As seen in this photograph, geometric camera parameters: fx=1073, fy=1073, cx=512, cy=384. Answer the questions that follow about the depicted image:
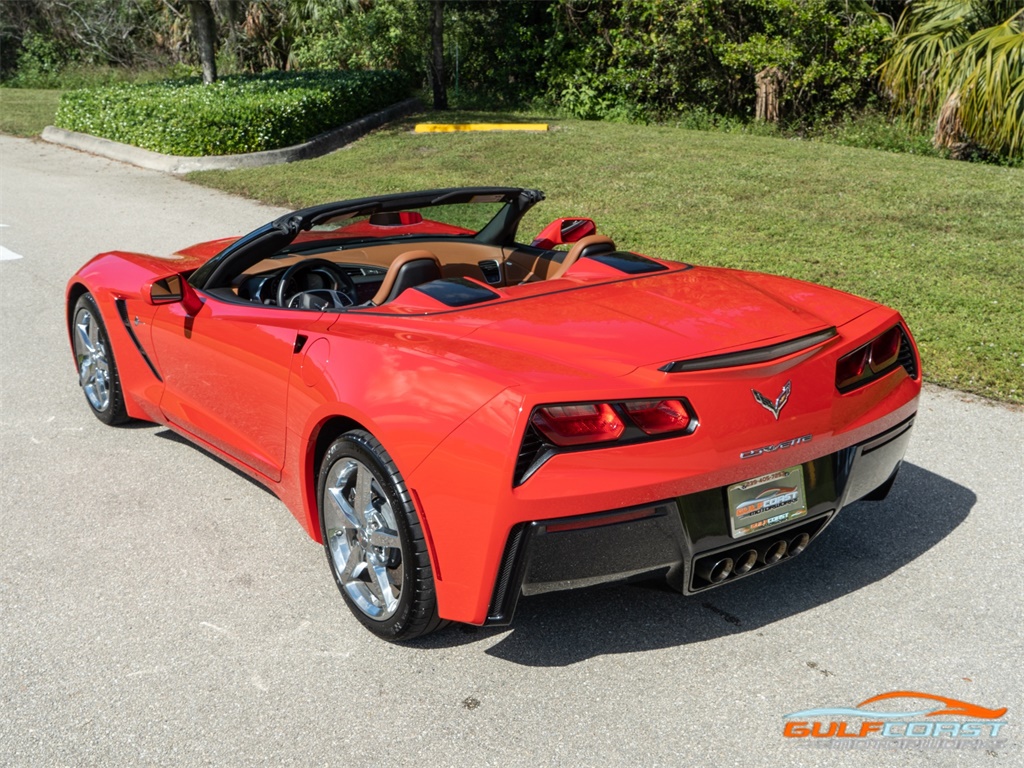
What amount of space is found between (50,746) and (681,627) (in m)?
1.99

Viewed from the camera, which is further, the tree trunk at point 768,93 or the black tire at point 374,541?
the tree trunk at point 768,93

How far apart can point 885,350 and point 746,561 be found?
3.18 ft

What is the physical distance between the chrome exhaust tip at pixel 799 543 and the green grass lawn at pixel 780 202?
291cm

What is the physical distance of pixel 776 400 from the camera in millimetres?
3223

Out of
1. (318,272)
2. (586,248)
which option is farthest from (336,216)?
(586,248)

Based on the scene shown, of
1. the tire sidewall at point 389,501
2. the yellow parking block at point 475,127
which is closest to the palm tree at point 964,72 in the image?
the yellow parking block at point 475,127

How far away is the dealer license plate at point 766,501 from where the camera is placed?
3.23 metres

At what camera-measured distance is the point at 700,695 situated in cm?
323

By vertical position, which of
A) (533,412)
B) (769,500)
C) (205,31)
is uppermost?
(205,31)

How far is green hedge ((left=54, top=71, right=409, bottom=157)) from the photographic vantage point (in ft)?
52.4

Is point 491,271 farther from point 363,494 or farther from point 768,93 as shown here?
point 768,93

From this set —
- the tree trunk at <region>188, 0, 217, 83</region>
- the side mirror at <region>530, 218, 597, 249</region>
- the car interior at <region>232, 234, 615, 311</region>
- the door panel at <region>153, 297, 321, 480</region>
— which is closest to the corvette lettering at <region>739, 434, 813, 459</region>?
the car interior at <region>232, 234, 615, 311</region>

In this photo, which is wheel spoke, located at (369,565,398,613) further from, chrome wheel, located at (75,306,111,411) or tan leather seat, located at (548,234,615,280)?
chrome wheel, located at (75,306,111,411)

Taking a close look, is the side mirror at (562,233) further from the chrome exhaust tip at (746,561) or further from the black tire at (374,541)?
the chrome exhaust tip at (746,561)
